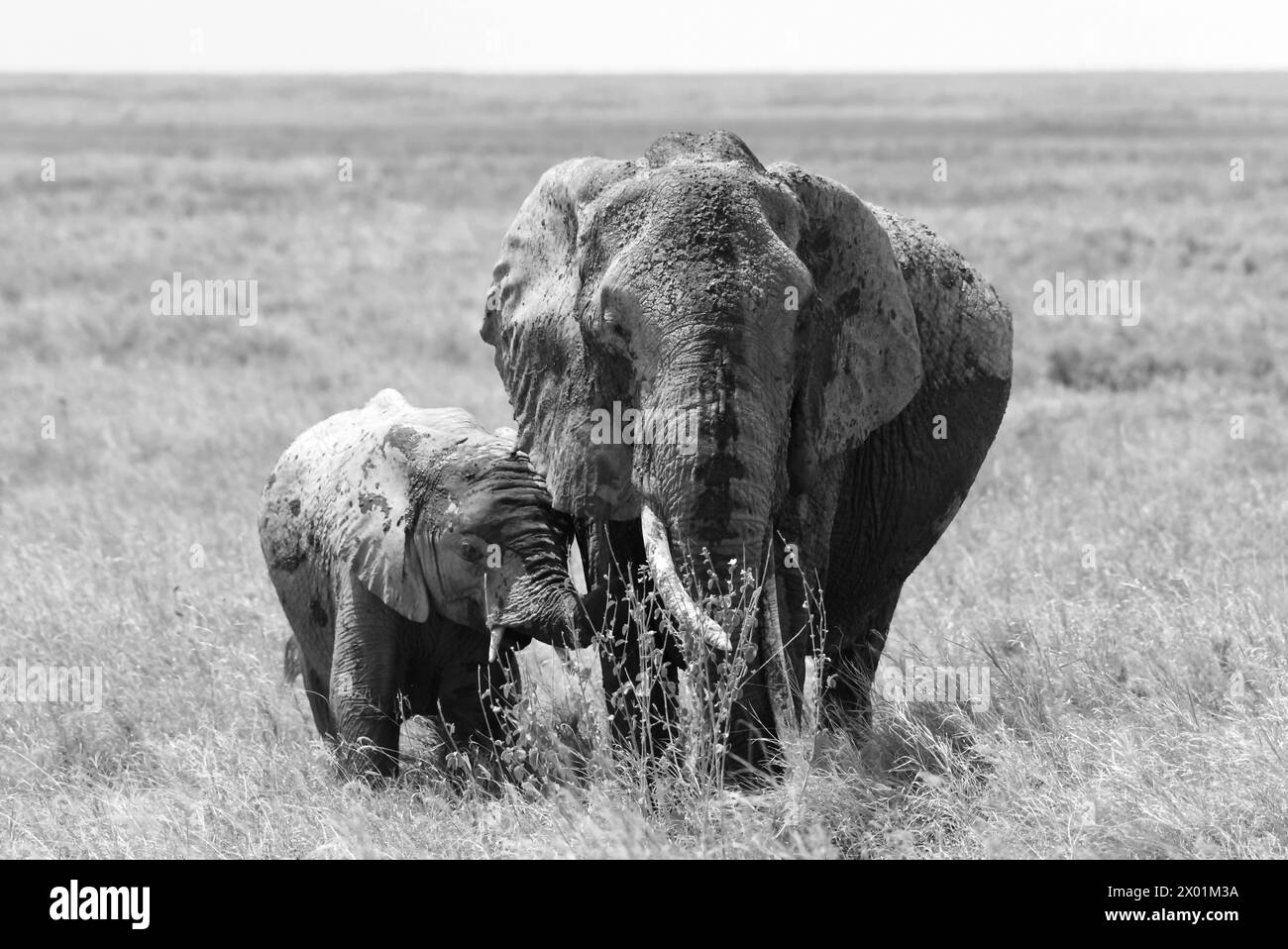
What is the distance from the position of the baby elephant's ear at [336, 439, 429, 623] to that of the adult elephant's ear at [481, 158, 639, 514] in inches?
21.5

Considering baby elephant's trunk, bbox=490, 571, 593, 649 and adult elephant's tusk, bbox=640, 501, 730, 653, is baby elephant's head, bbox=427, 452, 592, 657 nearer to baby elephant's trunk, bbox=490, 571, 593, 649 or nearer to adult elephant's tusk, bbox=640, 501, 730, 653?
baby elephant's trunk, bbox=490, 571, 593, 649

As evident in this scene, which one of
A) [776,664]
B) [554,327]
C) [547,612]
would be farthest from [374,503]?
[776,664]

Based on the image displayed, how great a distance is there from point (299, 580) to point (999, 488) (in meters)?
5.70

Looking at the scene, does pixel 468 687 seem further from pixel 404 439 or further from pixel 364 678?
pixel 404 439

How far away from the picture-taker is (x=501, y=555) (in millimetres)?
5441

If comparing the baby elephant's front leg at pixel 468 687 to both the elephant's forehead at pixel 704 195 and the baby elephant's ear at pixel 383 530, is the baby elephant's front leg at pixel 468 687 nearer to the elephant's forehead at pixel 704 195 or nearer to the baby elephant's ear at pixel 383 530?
the baby elephant's ear at pixel 383 530

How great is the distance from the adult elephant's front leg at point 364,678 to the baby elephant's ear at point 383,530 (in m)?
0.10

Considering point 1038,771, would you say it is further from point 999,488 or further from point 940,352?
point 999,488

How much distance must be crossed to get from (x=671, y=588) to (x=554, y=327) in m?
1.06

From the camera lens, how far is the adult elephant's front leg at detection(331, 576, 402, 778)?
5766 mm

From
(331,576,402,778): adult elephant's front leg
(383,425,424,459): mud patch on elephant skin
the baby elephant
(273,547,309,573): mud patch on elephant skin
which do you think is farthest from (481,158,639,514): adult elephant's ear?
(273,547,309,573): mud patch on elephant skin

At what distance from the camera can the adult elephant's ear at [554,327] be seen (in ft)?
16.6

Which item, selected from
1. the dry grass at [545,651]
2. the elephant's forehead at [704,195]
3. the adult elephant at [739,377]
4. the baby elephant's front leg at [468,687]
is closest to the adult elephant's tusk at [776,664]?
the adult elephant at [739,377]
